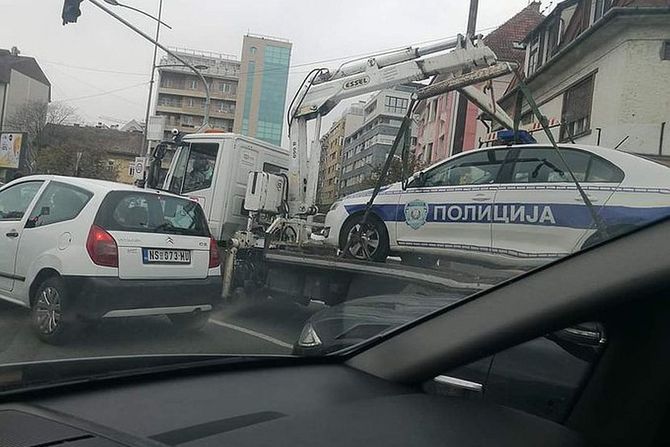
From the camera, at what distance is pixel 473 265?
4.27 meters

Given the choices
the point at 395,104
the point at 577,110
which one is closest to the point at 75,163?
the point at 395,104

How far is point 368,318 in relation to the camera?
2949 mm

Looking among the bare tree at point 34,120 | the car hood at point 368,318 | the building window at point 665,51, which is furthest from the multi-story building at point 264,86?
the car hood at point 368,318

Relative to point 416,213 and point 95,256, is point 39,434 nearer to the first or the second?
point 95,256

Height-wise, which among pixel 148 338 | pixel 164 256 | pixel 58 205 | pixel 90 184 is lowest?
pixel 148 338

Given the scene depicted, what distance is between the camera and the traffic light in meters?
5.31

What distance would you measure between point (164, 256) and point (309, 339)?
7.57ft

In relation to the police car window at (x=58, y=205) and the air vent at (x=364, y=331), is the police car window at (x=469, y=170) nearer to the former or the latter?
the air vent at (x=364, y=331)

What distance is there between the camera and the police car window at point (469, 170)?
187 inches

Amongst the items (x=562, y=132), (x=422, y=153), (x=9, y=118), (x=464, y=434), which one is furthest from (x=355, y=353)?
(x=9, y=118)

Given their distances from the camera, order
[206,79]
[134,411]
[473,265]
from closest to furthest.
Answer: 1. [134,411]
2. [473,265]
3. [206,79]

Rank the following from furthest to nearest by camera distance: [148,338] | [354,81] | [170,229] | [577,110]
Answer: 1. [354,81]
2. [577,110]
3. [170,229]
4. [148,338]

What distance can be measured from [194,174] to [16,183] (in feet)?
10.7

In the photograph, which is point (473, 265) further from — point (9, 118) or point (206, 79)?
point (206, 79)
